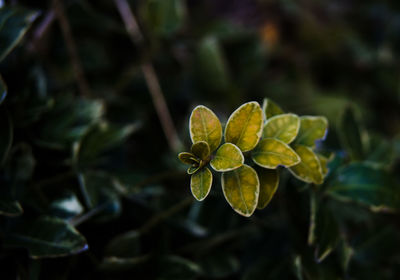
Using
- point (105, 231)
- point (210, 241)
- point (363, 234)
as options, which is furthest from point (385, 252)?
point (105, 231)

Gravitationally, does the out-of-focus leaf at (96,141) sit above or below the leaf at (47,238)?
above

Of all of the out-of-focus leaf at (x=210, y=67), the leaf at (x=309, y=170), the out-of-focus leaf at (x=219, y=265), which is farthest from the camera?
the out-of-focus leaf at (x=210, y=67)

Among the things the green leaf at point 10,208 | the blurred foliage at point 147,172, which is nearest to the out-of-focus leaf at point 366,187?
the blurred foliage at point 147,172

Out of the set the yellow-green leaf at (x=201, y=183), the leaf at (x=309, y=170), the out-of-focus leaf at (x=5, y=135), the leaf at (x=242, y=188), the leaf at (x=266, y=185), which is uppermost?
the out-of-focus leaf at (x=5, y=135)

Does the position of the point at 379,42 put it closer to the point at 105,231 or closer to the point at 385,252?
the point at 385,252

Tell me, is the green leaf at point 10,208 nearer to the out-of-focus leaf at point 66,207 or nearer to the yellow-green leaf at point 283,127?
the out-of-focus leaf at point 66,207

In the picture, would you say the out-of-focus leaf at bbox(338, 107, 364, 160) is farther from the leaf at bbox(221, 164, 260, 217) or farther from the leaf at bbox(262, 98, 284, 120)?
the leaf at bbox(221, 164, 260, 217)

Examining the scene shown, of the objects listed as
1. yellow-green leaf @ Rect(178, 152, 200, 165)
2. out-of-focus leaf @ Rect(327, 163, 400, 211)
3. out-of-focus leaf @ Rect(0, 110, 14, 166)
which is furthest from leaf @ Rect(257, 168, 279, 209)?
out-of-focus leaf @ Rect(0, 110, 14, 166)
